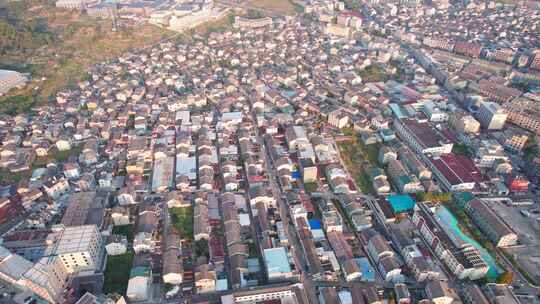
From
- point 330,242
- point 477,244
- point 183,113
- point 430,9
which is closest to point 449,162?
point 477,244

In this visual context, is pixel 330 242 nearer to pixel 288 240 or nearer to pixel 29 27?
pixel 288 240

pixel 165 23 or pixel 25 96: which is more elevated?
pixel 165 23

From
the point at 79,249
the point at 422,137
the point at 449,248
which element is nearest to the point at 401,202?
the point at 449,248

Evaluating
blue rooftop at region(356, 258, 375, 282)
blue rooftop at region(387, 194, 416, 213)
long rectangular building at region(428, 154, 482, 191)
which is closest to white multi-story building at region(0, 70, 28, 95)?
blue rooftop at region(356, 258, 375, 282)

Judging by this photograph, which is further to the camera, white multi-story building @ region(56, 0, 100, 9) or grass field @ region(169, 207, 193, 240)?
white multi-story building @ region(56, 0, 100, 9)

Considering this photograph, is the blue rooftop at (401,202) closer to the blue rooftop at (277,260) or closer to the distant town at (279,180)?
the distant town at (279,180)

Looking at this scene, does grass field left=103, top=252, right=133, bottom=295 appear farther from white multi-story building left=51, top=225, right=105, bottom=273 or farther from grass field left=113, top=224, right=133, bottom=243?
grass field left=113, top=224, right=133, bottom=243
